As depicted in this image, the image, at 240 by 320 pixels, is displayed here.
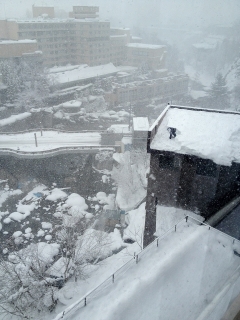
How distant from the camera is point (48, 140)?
45.4 ft

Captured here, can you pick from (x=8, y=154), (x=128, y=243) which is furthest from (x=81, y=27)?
(x=128, y=243)

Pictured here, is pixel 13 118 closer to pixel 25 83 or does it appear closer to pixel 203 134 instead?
pixel 25 83

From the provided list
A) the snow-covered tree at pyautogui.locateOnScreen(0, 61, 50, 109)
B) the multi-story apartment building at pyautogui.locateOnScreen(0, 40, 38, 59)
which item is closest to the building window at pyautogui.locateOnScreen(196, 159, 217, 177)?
the snow-covered tree at pyautogui.locateOnScreen(0, 61, 50, 109)

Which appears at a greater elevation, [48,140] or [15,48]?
[15,48]

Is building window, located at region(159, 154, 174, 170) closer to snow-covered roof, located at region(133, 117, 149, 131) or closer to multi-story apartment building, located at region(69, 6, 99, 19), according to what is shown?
snow-covered roof, located at region(133, 117, 149, 131)

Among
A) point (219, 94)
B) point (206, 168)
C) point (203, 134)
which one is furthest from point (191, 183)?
point (219, 94)

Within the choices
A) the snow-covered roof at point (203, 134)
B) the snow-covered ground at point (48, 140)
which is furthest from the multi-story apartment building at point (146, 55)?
the snow-covered roof at point (203, 134)

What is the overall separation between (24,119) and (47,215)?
355 inches

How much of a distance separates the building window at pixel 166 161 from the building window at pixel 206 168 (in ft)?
1.49

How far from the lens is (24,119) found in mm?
17062

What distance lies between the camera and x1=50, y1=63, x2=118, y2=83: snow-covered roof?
22062 mm

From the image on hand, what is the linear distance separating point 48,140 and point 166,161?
33.8 ft

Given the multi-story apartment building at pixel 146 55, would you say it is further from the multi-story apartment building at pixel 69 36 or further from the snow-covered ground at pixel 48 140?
Result: the snow-covered ground at pixel 48 140

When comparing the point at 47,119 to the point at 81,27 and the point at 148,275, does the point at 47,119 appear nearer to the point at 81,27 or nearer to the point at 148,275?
the point at 81,27
